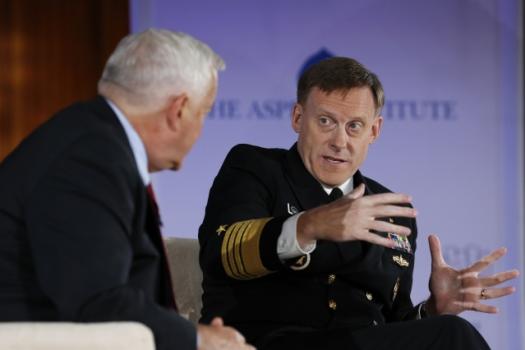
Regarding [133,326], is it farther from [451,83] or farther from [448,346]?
[451,83]

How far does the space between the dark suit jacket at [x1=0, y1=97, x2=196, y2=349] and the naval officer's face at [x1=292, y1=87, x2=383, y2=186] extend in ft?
2.60

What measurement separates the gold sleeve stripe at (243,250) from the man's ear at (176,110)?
46cm

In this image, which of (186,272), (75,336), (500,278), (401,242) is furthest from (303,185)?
(75,336)

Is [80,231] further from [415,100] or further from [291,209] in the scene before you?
[415,100]

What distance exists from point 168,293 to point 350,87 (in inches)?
34.9

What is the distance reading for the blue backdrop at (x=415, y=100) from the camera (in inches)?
194

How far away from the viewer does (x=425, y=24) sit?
Answer: 4996 millimetres

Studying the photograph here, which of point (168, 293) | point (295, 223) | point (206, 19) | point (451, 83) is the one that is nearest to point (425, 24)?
point (451, 83)

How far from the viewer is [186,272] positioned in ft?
9.29

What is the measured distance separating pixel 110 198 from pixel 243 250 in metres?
0.62

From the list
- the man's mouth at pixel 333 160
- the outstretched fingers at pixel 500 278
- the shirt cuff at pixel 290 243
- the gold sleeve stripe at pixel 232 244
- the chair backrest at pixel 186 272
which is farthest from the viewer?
the chair backrest at pixel 186 272

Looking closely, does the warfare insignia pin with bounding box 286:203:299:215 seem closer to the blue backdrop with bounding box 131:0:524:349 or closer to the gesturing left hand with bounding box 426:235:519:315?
the gesturing left hand with bounding box 426:235:519:315

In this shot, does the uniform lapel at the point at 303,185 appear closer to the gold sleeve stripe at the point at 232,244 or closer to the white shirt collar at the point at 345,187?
the white shirt collar at the point at 345,187

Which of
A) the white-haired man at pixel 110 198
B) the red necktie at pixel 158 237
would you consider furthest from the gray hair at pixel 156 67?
the red necktie at pixel 158 237
